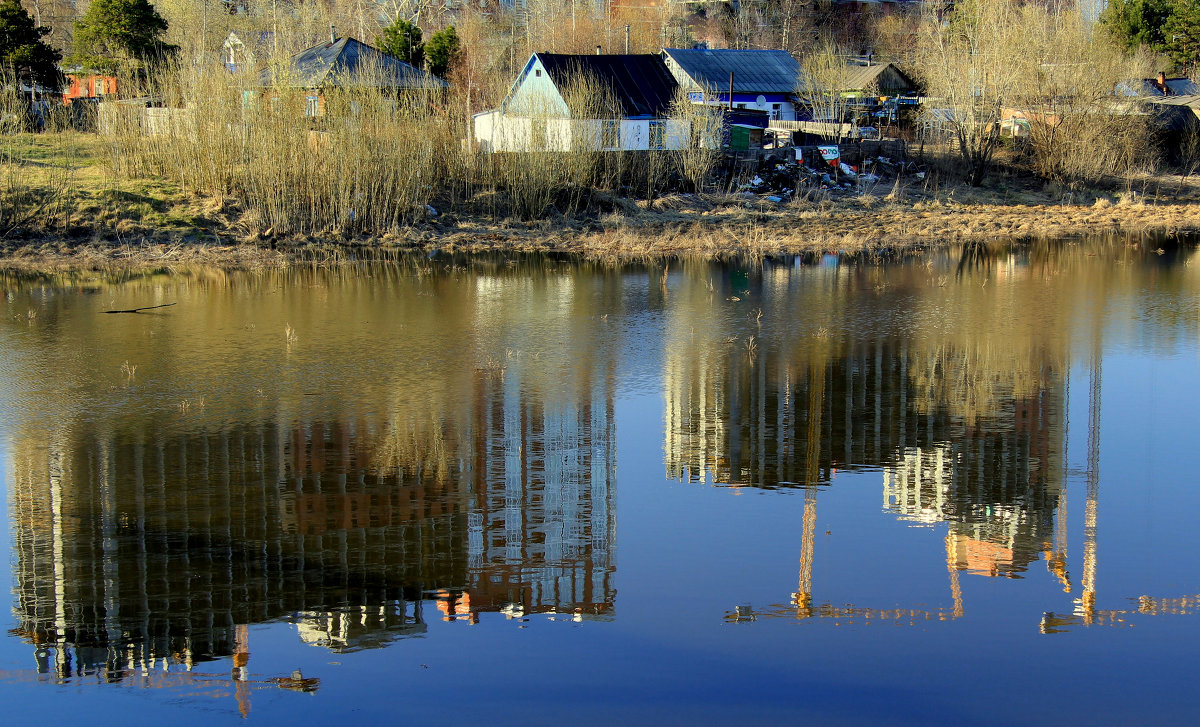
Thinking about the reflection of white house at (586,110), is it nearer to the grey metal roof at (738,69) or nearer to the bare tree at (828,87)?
the bare tree at (828,87)

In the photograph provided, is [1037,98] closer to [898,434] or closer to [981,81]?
[981,81]

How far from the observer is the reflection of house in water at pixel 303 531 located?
6.41 metres

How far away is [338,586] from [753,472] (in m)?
3.71

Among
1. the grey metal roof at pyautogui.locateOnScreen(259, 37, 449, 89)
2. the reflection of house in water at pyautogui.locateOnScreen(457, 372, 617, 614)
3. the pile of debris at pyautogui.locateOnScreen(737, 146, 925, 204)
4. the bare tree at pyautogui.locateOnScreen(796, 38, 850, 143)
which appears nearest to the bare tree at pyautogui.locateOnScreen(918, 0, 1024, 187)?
the pile of debris at pyautogui.locateOnScreen(737, 146, 925, 204)

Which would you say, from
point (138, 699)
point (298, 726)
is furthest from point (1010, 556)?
point (138, 699)

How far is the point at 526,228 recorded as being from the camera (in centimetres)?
2753

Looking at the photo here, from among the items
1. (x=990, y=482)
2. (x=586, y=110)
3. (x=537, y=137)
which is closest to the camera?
(x=990, y=482)

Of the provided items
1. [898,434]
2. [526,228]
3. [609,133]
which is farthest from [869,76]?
[898,434]

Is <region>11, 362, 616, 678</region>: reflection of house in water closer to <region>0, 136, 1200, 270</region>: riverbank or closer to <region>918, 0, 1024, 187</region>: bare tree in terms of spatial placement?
<region>0, 136, 1200, 270</region>: riverbank

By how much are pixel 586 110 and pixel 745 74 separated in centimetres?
3292

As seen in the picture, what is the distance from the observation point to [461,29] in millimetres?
75938

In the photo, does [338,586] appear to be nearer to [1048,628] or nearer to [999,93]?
[1048,628]

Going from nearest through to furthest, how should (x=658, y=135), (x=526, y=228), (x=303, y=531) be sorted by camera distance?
(x=303, y=531), (x=526, y=228), (x=658, y=135)

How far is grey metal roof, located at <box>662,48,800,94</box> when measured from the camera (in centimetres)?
5853
